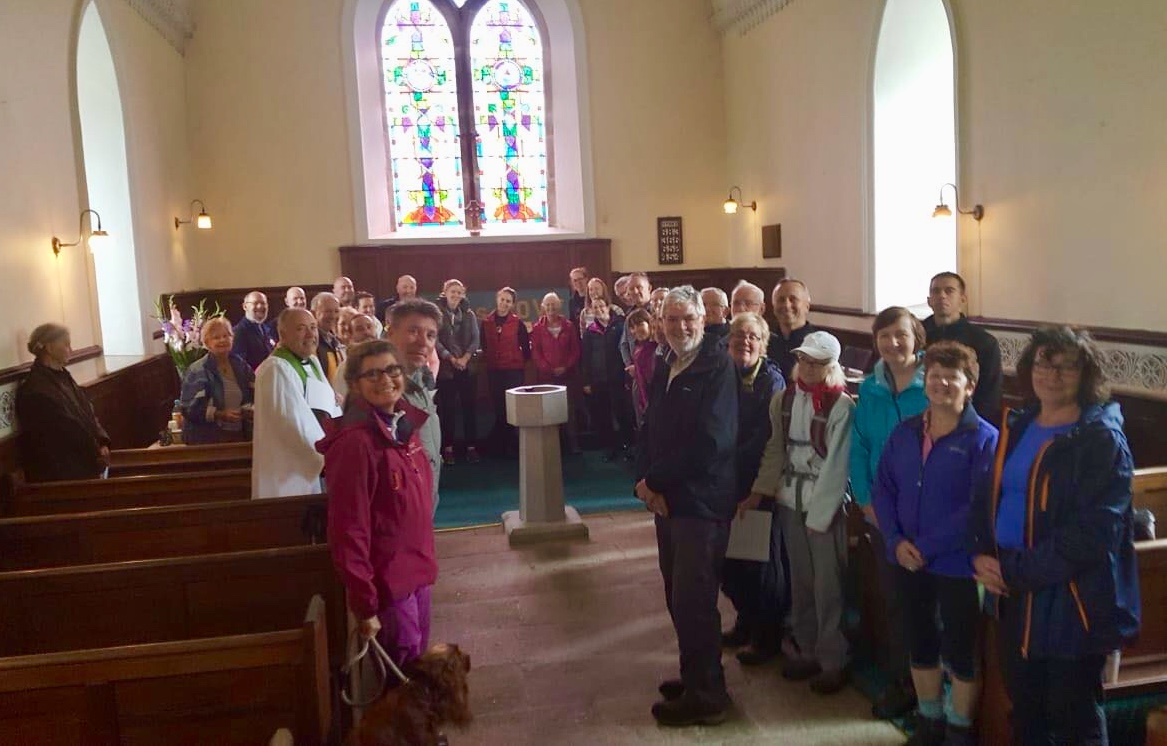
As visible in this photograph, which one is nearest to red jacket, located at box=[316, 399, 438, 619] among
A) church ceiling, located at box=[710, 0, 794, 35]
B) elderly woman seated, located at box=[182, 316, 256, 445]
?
elderly woman seated, located at box=[182, 316, 256, 445]

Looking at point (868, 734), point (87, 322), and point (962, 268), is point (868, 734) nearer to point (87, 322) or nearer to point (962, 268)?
point (962, 268)

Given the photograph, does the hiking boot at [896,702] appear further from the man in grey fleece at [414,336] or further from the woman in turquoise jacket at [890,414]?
the man in grey fleece at [414,336]

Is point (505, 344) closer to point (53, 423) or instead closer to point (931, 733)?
point (53, 423)

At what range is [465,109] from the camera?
1068 cm

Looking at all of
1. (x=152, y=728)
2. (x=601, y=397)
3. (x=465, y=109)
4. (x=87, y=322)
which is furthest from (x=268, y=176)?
(x=152, y=728)

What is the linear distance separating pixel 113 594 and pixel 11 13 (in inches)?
174

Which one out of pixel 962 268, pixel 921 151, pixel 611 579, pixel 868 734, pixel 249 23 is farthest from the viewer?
pixel 249 23

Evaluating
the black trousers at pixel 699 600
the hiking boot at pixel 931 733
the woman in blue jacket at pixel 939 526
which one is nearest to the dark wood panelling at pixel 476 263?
the black trousers at pixel 699 600

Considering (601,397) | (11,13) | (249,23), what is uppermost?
(249,23)

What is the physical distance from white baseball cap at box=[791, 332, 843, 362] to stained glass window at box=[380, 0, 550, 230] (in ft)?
25.9

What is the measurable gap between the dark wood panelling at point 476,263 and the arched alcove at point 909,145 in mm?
3702

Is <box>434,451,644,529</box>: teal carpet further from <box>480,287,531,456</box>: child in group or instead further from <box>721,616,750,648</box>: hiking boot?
<box>721,616,750,648</box>: hiking boot

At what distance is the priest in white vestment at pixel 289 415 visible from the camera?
3.48 metres

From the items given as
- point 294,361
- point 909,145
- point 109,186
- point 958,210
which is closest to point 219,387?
point 294,361
